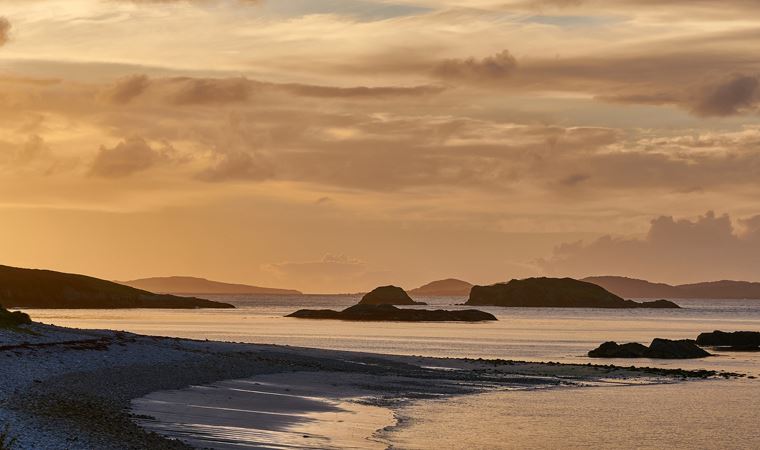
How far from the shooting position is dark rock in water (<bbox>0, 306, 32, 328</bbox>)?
2162 inches

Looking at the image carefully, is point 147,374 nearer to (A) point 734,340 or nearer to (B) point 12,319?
(B) point 12,319

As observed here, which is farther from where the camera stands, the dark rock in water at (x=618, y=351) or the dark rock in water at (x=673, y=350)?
the dark rock in water at (x=673, y=350)

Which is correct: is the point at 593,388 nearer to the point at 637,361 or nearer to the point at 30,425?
the point at 637,361

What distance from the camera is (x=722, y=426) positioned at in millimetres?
41938


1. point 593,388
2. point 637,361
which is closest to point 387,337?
point 637,361

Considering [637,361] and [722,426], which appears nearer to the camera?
[722,426]

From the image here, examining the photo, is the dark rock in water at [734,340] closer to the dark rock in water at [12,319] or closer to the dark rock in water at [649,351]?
the dark rock in water at [649,351]

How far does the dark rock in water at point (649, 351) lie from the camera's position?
8681cm

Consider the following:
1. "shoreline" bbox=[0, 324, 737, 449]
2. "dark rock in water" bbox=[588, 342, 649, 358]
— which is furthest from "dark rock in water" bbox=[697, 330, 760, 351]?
"shoreline" bbox=[0, 324, 737, 449]

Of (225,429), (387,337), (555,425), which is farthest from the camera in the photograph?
(387,337)

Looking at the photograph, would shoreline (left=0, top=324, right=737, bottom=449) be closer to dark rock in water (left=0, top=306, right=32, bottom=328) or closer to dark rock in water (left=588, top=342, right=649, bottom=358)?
dark rock in water (left=0, top=306, right=32, bottom=328)

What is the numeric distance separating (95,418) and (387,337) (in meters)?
90.6

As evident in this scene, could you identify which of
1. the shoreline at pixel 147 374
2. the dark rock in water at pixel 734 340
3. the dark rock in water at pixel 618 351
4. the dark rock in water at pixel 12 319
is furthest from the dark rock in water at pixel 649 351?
the dark rock in water at pixel 12 319

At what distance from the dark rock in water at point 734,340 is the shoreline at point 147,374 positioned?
43375 millimetres
